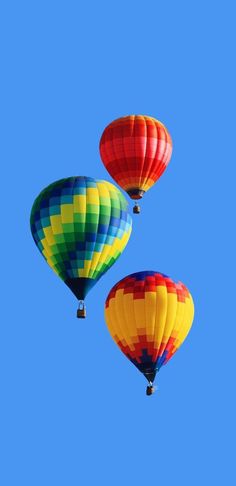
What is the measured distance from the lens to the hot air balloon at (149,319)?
3212 cm

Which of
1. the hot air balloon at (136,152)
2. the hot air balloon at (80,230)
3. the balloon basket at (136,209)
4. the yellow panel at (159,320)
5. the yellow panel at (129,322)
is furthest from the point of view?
the balloon basket at (136,209)

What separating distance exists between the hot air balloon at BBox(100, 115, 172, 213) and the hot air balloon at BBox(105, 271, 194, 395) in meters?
3.61

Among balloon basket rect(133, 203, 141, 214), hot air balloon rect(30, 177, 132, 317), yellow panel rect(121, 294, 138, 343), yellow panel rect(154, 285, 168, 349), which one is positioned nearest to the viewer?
yellow panel rect(154, 285, 168, 349)

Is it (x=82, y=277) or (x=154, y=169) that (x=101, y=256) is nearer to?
(x=82, y=277)

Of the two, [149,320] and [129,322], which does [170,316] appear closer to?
[149,320]

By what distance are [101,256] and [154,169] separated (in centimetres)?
370

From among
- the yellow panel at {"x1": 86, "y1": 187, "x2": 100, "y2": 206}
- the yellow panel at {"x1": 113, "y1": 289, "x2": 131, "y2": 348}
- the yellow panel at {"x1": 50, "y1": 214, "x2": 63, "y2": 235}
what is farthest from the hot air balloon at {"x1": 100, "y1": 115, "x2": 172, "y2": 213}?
the yellow panel at {"x1": 113, "y1": 289, "x2": 131, "y2": 348}

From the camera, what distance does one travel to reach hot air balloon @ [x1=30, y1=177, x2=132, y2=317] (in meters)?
32.7

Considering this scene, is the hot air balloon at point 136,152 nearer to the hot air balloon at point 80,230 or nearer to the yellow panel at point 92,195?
the hot air balloon at point 80,230

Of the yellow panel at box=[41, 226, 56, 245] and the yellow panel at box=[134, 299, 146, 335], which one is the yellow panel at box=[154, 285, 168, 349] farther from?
the yellow panel at box=[41, 226, 56, 245]

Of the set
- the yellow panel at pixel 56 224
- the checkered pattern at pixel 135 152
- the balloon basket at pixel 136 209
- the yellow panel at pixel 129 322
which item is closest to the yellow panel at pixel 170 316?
the yellow panel at pixel 129 322

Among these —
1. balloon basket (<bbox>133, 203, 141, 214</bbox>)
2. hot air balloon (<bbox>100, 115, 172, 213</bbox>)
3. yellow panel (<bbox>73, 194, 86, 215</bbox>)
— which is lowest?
yellow panel (<bbox>73, 194, 86, 215</bbox>)

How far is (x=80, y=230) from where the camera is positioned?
32.7 meters

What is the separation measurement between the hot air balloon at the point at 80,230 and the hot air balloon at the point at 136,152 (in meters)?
2.21
